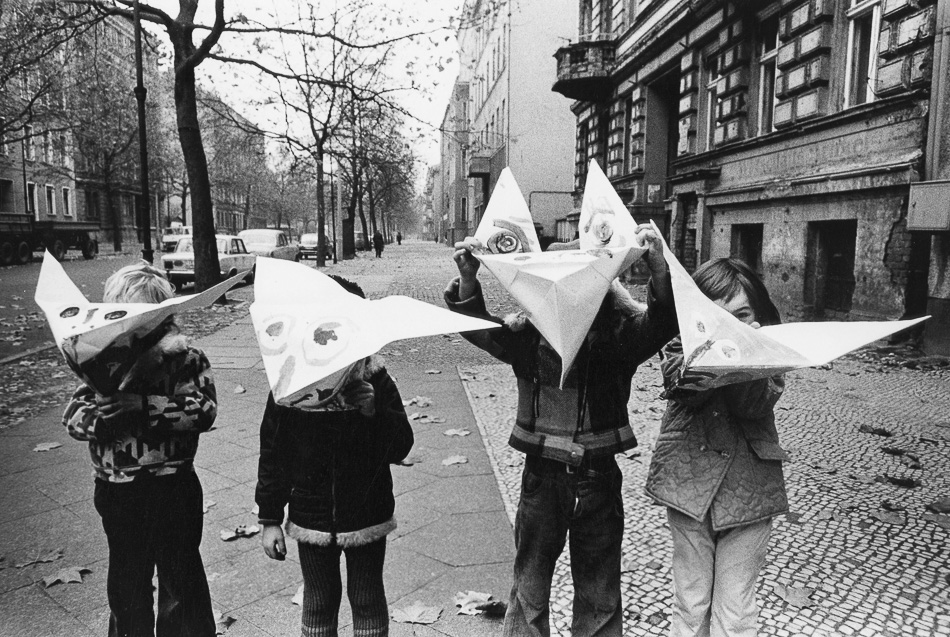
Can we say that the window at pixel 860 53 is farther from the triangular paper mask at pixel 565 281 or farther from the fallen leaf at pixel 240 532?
the fallen leaf at pixel 240 532

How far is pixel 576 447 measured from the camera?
2.31 meters

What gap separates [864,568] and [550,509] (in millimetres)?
1907

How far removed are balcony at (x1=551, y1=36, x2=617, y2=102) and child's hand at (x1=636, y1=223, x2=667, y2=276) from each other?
20.6 m

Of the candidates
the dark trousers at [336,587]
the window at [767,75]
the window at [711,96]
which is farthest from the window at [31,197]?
the dark trousers at [336,587]

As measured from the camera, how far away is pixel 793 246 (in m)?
11.3

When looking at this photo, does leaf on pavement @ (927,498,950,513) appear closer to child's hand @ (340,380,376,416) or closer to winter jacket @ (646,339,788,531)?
winter jacket @ (646,339,788,531)

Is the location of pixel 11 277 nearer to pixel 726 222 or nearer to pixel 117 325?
pixel 726 222

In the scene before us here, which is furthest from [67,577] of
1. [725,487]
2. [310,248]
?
[310,248]

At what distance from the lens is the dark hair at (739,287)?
7.64ft

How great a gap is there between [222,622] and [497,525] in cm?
153

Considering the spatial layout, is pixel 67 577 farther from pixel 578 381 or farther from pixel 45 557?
pixel 578 381

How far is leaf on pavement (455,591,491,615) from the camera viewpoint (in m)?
3.02

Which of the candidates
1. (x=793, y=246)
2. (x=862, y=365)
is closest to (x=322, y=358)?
(x=862, y=365)

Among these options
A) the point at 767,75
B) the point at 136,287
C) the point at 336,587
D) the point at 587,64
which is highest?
the point at 587,64
